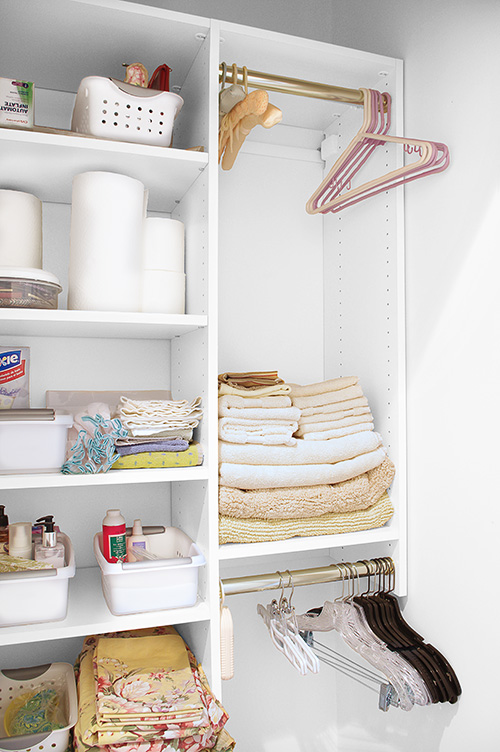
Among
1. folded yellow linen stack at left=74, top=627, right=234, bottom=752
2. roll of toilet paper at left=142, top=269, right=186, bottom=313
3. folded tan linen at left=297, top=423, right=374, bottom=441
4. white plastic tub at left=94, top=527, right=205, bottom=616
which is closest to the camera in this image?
folded yellow linen stack at left=74, top=627, right=234, bottom=752

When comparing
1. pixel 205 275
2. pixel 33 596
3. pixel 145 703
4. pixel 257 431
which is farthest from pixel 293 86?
pixel 145 703

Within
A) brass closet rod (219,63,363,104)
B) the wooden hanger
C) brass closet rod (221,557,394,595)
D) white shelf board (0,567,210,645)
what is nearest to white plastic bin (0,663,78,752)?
white shelf board (0,567,210,645)

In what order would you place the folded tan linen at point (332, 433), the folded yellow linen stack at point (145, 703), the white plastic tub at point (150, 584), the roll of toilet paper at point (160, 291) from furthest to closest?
the folded tan linen at point (332, 433) → the roll of toilet paper at point (160, 291) → the white plastic tub at point (150, 584) → the folded yellow linen stack at point (145, 703)

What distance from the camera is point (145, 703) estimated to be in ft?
3.92

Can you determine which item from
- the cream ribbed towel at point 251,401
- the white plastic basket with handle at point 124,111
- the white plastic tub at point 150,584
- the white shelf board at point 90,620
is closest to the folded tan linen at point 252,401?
the cream ribbed towel at point 251,401

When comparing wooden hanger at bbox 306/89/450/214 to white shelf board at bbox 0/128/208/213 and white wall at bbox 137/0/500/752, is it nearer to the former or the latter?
white wall at bbox 137/0/500/752

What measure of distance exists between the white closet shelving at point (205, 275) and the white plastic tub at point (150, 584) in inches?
1.0

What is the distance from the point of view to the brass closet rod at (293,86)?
4.63 feet

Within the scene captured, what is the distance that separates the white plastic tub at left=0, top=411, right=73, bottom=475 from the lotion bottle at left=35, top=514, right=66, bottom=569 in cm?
15

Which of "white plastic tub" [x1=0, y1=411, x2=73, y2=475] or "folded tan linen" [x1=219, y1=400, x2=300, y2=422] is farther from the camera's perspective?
"folded tan linen" [x1=219, y1=400, x2=300, y2=422]

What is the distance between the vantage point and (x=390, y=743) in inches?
62.4

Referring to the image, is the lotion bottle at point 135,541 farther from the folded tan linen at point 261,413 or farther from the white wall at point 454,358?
the white wall at point 454,358

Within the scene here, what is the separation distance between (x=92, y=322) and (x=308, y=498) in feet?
2.09

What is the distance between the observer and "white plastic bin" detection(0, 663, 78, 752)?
1.17 meters
